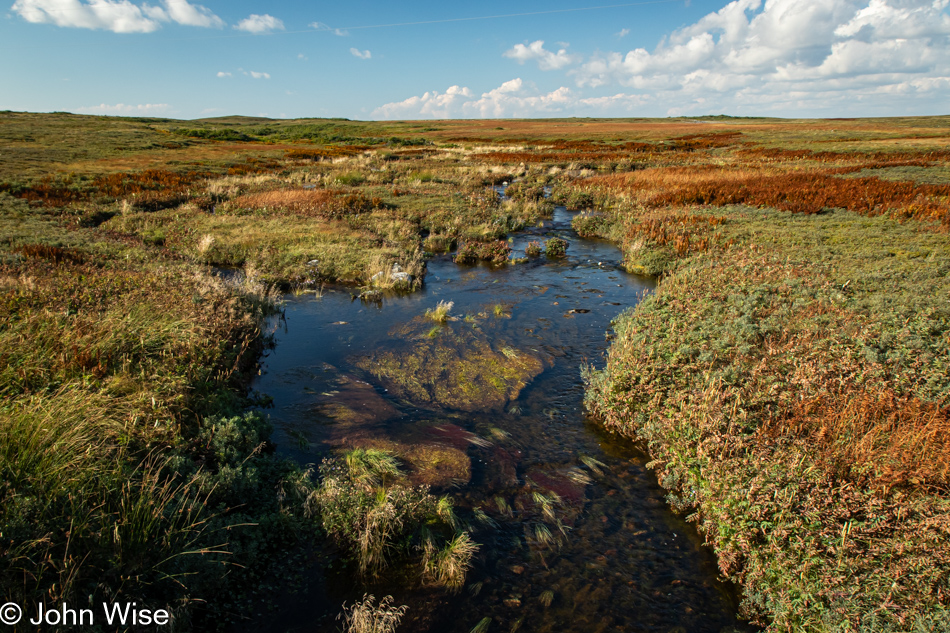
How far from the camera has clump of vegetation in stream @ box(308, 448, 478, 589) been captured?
14.0ft

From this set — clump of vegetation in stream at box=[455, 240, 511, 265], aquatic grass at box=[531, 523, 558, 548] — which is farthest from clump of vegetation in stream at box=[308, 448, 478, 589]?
clump of vegetation in stream at box=[455, 240, 511, 265]

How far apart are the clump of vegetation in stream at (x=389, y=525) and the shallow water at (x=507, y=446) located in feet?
0.76

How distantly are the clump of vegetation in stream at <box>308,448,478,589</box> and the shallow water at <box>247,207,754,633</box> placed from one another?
0.76 feet

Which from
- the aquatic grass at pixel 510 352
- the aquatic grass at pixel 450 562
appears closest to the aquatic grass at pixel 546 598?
the aquatic grass at pixel 450 562

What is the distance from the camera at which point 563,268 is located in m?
14.9

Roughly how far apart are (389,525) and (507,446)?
2.24m

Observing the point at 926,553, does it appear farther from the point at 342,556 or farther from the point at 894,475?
the point at 342,556

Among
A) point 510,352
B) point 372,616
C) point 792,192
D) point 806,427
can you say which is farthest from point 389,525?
point 792,192

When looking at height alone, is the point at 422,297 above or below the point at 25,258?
below

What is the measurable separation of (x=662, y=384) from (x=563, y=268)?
8.81 metres

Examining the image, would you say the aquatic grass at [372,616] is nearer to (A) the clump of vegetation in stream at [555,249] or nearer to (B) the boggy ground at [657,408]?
(B) the boggy ground at [657,408]

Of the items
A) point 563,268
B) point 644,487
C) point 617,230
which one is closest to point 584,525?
point 644,487

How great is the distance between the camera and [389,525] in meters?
4.41

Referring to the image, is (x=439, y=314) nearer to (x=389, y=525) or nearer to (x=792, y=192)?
(x=389, y=525)
